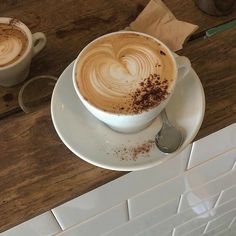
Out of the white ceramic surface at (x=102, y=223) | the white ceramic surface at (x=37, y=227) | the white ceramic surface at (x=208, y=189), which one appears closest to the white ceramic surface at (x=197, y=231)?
the white ceramic surface at (x=208, y=189)

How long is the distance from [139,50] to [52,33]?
0.62 ft

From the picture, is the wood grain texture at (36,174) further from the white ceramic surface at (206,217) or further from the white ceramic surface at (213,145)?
the white ceramic surface at (206,217)

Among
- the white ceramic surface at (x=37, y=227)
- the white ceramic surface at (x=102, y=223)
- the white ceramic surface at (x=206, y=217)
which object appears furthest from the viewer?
the white ceramic surface at (x=206, y=217)

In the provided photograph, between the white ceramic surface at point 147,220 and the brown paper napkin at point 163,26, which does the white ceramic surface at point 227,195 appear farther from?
the brown paper napkin at point 163,26

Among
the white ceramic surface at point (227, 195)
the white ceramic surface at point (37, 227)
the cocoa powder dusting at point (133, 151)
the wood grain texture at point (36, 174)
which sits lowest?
the white ceramic surface at point (227, 195)

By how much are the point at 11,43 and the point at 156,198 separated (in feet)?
1.13

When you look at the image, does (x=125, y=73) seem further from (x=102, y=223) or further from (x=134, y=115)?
(x=102, y=223)

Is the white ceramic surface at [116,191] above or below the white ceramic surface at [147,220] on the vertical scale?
above

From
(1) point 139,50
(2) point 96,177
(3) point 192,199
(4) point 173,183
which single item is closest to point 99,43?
(1) point 139,50

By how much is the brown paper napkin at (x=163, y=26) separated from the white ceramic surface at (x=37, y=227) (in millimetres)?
287

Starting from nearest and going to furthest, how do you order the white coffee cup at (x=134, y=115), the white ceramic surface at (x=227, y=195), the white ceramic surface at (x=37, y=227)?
1. the white coffee cup at (x=134, y=115)
2. the white ceramic surface at (x=37, y=227)
3. the white ceramic surface at (x=227, y=195)

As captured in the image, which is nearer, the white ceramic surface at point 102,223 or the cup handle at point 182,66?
the cup handle at point 182,66

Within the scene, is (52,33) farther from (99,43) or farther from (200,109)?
(200,109)

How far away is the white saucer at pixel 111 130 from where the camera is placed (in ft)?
1.52
